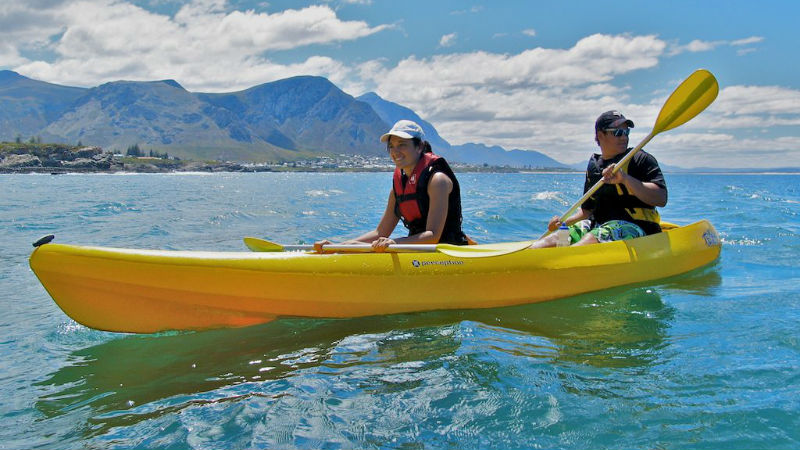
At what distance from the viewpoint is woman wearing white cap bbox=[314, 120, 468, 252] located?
514cm

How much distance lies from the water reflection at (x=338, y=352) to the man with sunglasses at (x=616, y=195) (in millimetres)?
969

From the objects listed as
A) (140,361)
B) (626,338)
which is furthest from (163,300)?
(626,338)

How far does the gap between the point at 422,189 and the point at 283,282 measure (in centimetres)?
164

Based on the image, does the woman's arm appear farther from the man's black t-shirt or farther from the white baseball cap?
the man's black t-shirt

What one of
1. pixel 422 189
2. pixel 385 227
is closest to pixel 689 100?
pixel 422 189

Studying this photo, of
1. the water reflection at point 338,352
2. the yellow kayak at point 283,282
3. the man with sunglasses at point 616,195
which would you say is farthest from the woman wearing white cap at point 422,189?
the man with sunglasses at point 616,195

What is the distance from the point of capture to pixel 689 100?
6570mm

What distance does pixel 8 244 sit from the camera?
35.8 ft

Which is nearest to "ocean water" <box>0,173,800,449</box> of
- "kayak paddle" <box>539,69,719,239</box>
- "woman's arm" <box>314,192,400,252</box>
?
"woman's arm" <box>314,192,400,252</box>

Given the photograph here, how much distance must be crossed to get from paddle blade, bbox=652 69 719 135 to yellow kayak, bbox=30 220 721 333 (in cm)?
208

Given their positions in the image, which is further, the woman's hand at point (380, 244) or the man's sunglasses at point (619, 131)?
the man's sunglasses at point (619, 131)

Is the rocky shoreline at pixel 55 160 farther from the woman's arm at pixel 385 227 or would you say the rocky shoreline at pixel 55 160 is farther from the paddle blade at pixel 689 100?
the paddle blade at pixel 689 100

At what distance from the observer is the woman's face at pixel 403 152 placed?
16.9 feet

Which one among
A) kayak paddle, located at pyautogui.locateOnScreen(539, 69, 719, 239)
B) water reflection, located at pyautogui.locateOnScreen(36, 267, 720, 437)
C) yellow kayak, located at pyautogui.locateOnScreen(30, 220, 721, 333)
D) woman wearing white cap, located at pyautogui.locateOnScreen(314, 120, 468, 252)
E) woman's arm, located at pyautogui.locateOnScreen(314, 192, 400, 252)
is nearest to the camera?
water reflection, located at pyautogui.locateOnScreen(36, 267, 720, 437)
